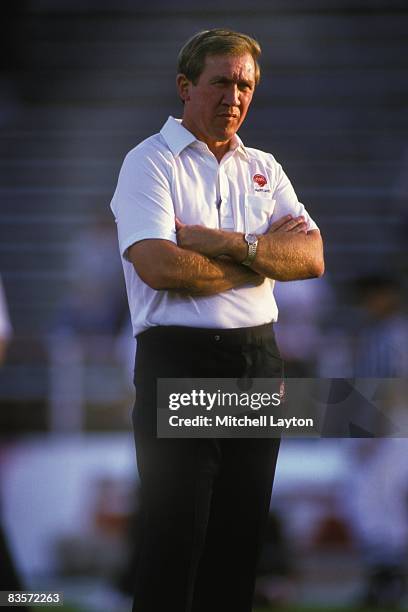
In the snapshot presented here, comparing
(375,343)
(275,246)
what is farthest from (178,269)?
(375,343)

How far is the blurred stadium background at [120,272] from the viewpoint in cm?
492

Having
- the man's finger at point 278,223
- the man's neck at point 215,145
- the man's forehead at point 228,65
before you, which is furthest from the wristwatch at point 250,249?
the man's forehead at point 228,65

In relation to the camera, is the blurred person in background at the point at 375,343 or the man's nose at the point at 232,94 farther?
the blurred person in background at the point at 375,343

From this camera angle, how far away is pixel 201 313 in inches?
104

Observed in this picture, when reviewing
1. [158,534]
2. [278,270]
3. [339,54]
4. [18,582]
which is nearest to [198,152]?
[278,270]

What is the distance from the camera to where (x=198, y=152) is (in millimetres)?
2744

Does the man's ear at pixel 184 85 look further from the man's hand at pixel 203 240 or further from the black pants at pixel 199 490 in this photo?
the black pants at pixel 199 490

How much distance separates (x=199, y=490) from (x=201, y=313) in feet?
1.20

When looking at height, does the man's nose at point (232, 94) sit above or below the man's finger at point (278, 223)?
above

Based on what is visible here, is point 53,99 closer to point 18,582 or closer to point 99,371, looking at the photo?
point 99,371

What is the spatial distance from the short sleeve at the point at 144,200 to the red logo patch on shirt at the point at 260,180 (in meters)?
0.21

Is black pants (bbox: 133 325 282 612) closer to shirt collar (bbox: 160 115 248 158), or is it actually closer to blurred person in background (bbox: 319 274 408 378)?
shirt collar (bbox: 160 115 248 158)

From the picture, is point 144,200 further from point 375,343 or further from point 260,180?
point 375,343

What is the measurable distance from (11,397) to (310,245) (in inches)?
108
